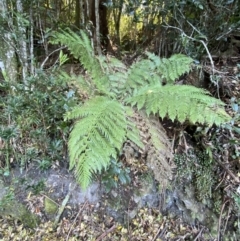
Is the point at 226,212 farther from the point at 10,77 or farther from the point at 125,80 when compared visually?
the point at 10,77

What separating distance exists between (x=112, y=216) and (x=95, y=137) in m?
0.67

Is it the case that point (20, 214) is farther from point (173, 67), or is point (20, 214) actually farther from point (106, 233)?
point (173, 67)

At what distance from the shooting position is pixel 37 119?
172 centimetres

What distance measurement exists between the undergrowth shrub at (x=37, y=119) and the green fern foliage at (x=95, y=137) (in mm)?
239

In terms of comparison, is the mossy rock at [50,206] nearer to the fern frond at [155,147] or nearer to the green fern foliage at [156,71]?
the fern frond at [155,147]

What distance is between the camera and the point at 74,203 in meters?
1.77

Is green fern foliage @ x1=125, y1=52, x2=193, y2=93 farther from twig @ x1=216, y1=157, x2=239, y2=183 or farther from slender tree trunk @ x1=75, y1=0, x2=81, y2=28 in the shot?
slender tree trunk @ x1=75, y1=0, x2=81, y2=28

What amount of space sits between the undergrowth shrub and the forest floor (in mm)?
138

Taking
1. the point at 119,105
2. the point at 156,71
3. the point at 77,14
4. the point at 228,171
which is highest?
the point at 77,14

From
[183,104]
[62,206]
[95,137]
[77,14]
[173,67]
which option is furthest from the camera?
[77,14]

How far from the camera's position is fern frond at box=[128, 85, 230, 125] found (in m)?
1.47

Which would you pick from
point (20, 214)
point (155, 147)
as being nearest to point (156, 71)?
point (155, 147)

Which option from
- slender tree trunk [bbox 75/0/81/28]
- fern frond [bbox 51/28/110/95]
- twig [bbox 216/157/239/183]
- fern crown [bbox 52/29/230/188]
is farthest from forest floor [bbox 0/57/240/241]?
slender tree trunk [bbox 75/0/81/28]

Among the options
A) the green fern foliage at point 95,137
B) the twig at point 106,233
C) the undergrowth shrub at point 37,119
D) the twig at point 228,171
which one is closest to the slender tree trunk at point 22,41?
the undergrowth shrub at point 37,119
